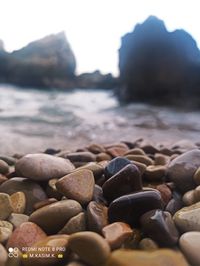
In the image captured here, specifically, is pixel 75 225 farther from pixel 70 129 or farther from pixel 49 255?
pixel 70 129

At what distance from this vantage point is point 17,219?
123cm

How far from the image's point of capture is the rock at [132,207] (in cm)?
114

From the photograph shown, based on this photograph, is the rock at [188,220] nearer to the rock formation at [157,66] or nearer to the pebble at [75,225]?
the pebble at [75,225]

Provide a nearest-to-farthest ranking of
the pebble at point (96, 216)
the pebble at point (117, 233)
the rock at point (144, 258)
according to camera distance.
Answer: the rock at point (144, 258) < the pebble at point (117, 233) < the pebble at point (96, 216)

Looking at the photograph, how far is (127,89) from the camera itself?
36.1 feet

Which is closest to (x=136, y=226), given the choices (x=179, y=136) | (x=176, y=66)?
(x=179, y=136)

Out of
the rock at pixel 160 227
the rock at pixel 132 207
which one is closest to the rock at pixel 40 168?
the rock at pixel 132 207

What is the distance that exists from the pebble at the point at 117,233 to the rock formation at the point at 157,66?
863 cm

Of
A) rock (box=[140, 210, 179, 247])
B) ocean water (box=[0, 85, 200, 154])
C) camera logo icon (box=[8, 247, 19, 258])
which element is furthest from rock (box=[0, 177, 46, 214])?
ocean water (box=[0, 85, 200, 154])

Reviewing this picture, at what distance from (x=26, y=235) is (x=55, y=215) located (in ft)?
0.42

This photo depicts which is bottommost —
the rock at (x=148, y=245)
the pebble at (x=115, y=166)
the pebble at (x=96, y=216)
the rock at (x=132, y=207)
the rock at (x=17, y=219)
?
the rock at (x=17, y=219)

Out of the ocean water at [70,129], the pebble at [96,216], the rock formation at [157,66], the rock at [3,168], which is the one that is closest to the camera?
the pebble at [96,216]

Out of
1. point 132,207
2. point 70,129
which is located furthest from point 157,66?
point 132,207

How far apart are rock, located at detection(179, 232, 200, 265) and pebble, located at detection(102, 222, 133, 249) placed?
0.16 m
